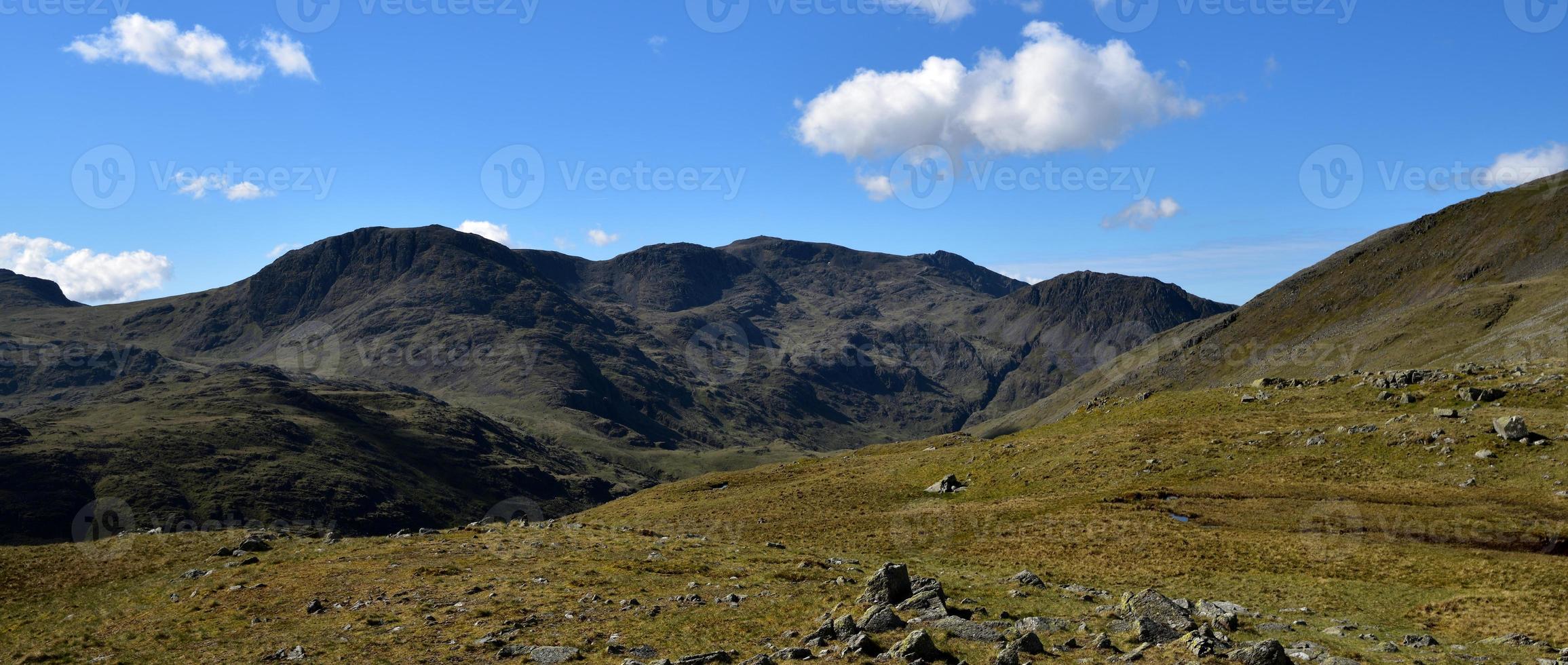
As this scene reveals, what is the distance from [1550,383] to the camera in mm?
64625

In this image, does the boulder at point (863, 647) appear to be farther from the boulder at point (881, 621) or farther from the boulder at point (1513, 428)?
the boulder at point (1513, 428)

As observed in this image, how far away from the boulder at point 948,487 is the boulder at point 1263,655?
2085 inches

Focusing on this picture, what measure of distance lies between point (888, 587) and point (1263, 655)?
37.3ft

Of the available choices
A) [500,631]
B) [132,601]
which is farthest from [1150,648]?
[132,601]

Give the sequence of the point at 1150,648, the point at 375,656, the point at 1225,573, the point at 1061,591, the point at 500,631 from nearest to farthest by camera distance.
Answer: the point at 1150,648, the point at 375,656, the point at 500,631, the point at 1061,591, the point at 1225,573

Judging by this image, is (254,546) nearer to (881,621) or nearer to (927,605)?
(881,621)

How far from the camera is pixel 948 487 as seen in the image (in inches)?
2977

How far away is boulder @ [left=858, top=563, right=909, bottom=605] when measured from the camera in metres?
28.3

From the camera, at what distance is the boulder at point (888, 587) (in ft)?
92.8

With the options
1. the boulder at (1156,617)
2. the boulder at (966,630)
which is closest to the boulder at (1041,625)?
the boulder at (966,630)

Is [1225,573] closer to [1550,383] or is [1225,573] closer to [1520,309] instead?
[1550,383]

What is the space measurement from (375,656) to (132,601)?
1898 cm

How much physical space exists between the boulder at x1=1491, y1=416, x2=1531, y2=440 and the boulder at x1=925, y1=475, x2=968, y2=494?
3803 centimetres
